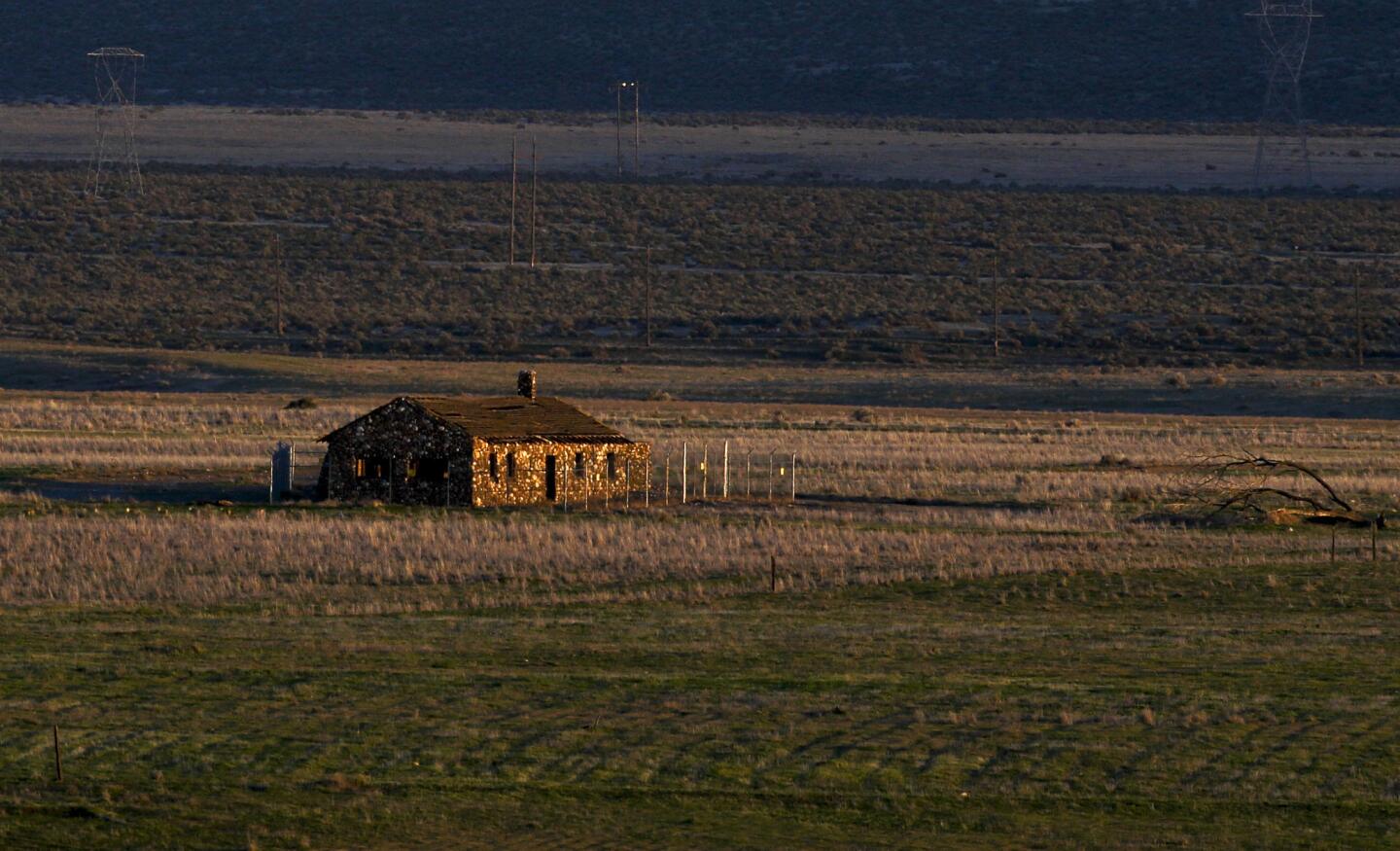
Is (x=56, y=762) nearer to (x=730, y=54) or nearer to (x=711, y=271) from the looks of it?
(x=711, y=271)

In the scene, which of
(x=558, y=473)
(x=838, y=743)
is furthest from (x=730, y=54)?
(x=838, y=743)

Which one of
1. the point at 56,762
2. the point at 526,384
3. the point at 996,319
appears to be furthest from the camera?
the point at 996,319

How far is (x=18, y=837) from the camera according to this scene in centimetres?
1410

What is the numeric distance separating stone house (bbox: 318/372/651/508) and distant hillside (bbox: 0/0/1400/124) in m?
126

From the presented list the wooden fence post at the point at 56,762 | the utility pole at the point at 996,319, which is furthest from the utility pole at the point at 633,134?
the wooden fence post at the point at 56,762

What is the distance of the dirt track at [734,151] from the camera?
13538 centimetres

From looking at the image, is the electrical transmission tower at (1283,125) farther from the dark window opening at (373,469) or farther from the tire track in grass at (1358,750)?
the tire track in grass at (1358,750)

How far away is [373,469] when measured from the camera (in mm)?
39438

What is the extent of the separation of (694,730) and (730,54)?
163129 millimetres

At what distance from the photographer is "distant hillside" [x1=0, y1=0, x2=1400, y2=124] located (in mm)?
165500

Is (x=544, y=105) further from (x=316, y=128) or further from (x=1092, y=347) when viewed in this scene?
(x=1092, y=347)

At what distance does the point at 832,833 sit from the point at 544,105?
510 ft

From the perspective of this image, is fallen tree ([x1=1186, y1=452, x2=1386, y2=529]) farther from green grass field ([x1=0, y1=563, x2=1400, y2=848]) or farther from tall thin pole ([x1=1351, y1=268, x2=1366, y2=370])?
tall thin pole ([x1=1351, y1=268, x2=1366, y2=370])

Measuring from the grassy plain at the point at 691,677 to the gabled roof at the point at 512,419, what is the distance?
255cm
